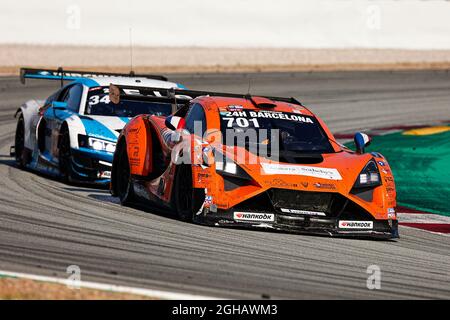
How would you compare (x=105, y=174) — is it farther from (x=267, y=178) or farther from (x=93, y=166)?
(x=267, y=178)

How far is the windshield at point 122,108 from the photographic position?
1434 centimetres

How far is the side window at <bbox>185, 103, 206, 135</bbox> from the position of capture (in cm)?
1113

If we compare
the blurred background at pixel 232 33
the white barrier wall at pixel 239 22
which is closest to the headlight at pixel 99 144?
the blurred background at pixel 232 33

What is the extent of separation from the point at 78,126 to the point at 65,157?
0.42 m

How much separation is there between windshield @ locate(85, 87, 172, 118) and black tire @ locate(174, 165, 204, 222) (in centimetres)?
377

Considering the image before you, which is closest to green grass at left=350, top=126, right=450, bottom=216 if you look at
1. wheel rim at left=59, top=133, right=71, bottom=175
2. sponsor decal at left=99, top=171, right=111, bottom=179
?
sponsor decal at left=99, top=171, right=111, bottom=179

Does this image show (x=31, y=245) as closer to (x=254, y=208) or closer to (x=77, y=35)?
(x=254, y=208)

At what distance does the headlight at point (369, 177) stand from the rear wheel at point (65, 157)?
15.1ft

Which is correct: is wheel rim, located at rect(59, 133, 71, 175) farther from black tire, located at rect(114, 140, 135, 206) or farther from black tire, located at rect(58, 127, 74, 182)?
black tire, located at rect(114, 140, 135, 206)

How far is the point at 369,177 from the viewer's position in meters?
10.3

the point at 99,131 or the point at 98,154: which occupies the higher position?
the point at 99,131
